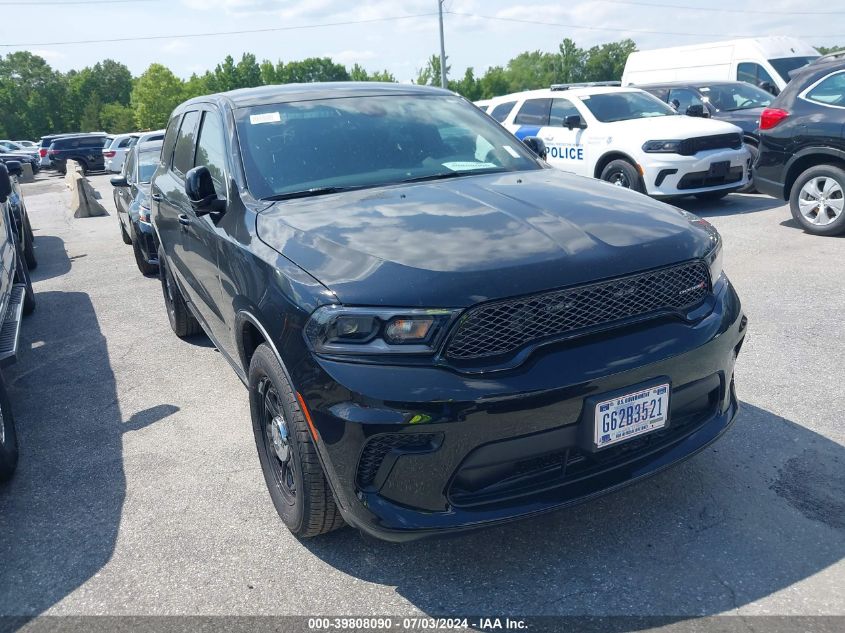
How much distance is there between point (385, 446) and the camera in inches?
97.2

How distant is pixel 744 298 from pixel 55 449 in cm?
514

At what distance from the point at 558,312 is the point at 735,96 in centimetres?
1177

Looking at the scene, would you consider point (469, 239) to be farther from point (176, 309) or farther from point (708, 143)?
point (708, 143)

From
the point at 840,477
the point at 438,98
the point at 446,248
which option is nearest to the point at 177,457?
the point at 446,248

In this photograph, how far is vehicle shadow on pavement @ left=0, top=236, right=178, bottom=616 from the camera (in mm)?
3092

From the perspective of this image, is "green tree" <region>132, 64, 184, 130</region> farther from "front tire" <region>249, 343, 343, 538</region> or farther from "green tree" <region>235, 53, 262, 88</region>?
"front tire" <region>249, 343, 343, 538</region>

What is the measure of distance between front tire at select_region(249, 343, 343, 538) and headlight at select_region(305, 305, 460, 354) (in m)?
0.37

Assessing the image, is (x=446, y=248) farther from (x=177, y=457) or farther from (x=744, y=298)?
(x=744, y=298)

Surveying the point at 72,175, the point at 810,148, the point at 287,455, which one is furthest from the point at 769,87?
the point at 72,175

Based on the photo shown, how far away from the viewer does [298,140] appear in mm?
3818

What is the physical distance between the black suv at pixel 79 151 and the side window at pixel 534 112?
2611 cm

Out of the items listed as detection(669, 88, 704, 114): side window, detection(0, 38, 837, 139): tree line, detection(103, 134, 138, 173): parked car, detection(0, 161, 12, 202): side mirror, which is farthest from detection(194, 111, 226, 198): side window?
detection(0, 38, 837, 139): tree line

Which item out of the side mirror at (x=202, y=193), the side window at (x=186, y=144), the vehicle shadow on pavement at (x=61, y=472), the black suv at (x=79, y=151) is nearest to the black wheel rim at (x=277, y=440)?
the vehicle shadow on pavement at (x=61, y=472)

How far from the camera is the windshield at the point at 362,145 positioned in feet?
12.0
